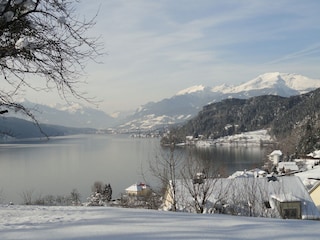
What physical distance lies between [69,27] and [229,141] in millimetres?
116972

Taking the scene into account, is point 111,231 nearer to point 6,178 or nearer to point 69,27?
point 69,27

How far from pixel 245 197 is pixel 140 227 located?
8.90 meters

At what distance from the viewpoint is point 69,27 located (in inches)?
186

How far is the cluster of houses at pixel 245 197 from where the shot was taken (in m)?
9.34

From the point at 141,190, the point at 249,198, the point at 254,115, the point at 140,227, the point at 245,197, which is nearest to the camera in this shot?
the point at 140,227

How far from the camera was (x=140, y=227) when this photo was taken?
12.3 feet

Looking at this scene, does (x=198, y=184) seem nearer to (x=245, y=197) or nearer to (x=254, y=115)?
(x=245, y=197)

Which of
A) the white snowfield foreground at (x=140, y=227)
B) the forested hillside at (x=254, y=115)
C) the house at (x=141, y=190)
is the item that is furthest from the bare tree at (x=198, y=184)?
the forested hillside at (x=254, y=115)

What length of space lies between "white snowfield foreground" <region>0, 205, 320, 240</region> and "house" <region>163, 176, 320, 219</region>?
438 cm

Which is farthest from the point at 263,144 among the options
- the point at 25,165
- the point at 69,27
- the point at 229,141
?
the point at 69,27

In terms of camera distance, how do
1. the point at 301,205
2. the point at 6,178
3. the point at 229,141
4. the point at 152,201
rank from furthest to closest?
1. the point at 229,141
2. the point at 6,178
3. the point at 301,205
4. the point at 152,201

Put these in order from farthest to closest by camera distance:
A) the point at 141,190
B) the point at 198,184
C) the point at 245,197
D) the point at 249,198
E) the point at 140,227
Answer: the point at 141,190
the point at 245,197
the point at 249,198
the point at 198,184
the point at 140,227

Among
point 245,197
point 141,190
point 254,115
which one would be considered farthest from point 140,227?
point 254,115

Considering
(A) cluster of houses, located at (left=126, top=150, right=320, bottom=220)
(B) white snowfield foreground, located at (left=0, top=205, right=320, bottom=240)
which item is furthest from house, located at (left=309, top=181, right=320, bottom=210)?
(B) white snowfield foreground, located at (left=0, top=205, right=320, bottom=240)
